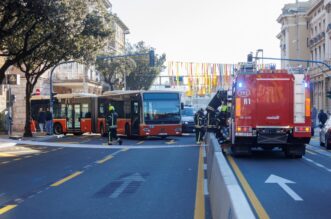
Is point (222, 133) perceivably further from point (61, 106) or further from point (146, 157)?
point (61, 106)

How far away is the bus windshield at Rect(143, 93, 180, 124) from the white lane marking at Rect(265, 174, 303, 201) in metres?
17.7

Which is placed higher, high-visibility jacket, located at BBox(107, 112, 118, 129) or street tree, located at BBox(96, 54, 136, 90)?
street tree, located at BBox(96, 54, 136, 90)

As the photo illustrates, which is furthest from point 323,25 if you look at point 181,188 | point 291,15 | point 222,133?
point 181,188

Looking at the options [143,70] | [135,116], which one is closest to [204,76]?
Result: [143,70]

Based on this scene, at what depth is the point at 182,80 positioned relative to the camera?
74.2 metres

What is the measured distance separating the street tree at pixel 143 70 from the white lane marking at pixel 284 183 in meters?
59.8

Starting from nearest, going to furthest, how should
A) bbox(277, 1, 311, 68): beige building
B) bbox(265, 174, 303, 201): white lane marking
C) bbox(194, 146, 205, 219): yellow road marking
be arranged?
bbox(194, 146, 205, 219): yellow road marking < bbox(265, 174, 303, 201): white lane marking < bbox(277, 1, 311, 68): beige building

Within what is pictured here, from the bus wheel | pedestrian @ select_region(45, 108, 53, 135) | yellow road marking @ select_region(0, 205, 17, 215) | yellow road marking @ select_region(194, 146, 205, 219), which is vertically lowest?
yellow road marking @ select_region(0, 205, 17, 215)

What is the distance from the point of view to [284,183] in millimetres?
12945

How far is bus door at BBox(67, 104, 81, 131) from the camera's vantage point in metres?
Result: 40.4

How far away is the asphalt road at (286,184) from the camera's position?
9.70 meters

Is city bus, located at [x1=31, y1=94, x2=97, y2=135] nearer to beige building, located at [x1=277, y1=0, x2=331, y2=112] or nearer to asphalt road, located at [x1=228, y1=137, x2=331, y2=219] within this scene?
asphalt road, located at [x1=228, y1=137, x2=331, y2=219]

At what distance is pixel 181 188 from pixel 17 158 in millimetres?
10559

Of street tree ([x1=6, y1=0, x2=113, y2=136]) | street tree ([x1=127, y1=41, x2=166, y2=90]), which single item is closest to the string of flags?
street tree ([x1=127, y1=41, x2=166, y2=90])
